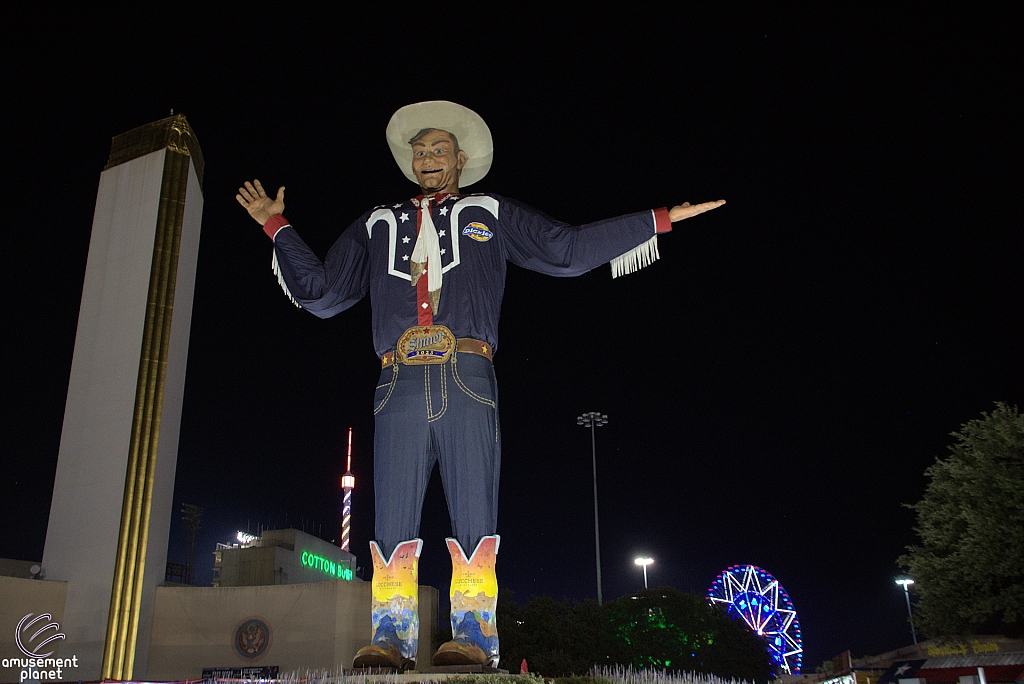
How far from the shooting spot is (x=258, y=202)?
27.9 feet

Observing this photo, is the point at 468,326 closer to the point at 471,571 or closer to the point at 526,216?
the point at 526,216

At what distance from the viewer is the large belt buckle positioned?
7406mm

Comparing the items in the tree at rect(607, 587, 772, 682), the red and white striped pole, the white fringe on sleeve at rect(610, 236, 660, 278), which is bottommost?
the tree at rect(607, 587, 772, 682)

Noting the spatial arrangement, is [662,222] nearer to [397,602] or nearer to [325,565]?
[397,602]

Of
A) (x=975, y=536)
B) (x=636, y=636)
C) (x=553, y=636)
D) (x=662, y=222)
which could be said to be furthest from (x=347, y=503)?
(x=662, y=222)

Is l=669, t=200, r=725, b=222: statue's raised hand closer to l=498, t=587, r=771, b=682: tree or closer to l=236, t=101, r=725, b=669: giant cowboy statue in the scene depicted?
l=236, t=101, r=725, b=669: giant cowboy statue

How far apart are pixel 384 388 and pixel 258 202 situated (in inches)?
102

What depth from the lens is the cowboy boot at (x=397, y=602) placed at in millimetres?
6820

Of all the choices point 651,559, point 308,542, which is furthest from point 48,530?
point 308,542

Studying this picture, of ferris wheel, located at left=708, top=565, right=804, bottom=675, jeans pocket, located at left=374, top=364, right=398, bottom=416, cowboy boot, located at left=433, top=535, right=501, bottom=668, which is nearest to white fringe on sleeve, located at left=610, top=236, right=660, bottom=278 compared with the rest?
jeans pocket, located at left=374, top=364, right=398, bottom=416

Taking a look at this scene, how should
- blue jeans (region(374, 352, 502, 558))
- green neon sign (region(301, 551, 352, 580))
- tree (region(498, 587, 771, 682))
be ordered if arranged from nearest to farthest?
blue jeans (region(374, 352, 502, 558)) → tree (region(498, 587, 771, 682)) → green neon sign (region(301, 551, 352, 580))

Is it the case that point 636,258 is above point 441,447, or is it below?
above

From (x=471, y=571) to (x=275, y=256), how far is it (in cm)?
389

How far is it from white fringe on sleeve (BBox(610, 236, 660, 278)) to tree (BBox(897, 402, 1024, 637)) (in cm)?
912
